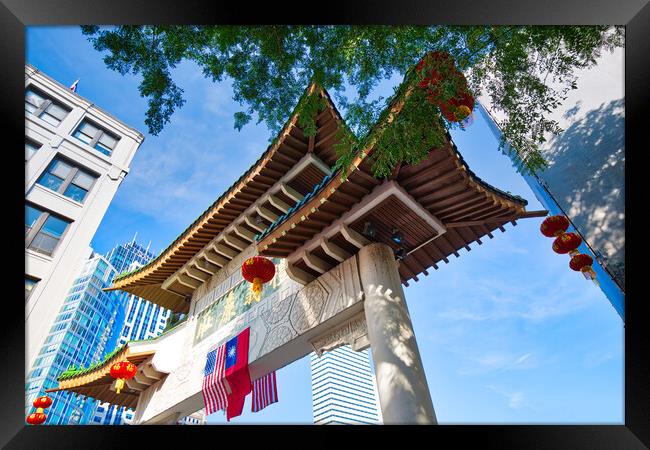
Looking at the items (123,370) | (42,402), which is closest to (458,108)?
(123,370)

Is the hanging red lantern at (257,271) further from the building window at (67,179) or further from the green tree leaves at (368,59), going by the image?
the building window at (67,179)

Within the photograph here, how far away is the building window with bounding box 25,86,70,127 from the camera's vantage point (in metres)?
12.8

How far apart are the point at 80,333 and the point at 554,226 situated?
80.9 meters

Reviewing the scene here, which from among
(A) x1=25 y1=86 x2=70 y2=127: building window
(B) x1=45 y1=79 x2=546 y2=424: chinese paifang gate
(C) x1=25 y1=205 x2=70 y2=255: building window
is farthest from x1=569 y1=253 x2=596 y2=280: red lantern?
(A) x1=25 y1=86 x2=70 y2=127: building window

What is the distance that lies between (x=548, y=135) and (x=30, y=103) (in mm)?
15436

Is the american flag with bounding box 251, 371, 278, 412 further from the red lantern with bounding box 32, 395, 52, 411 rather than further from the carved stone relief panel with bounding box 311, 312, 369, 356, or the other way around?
the red lantern with bounding box 32, 395, 52, 411
